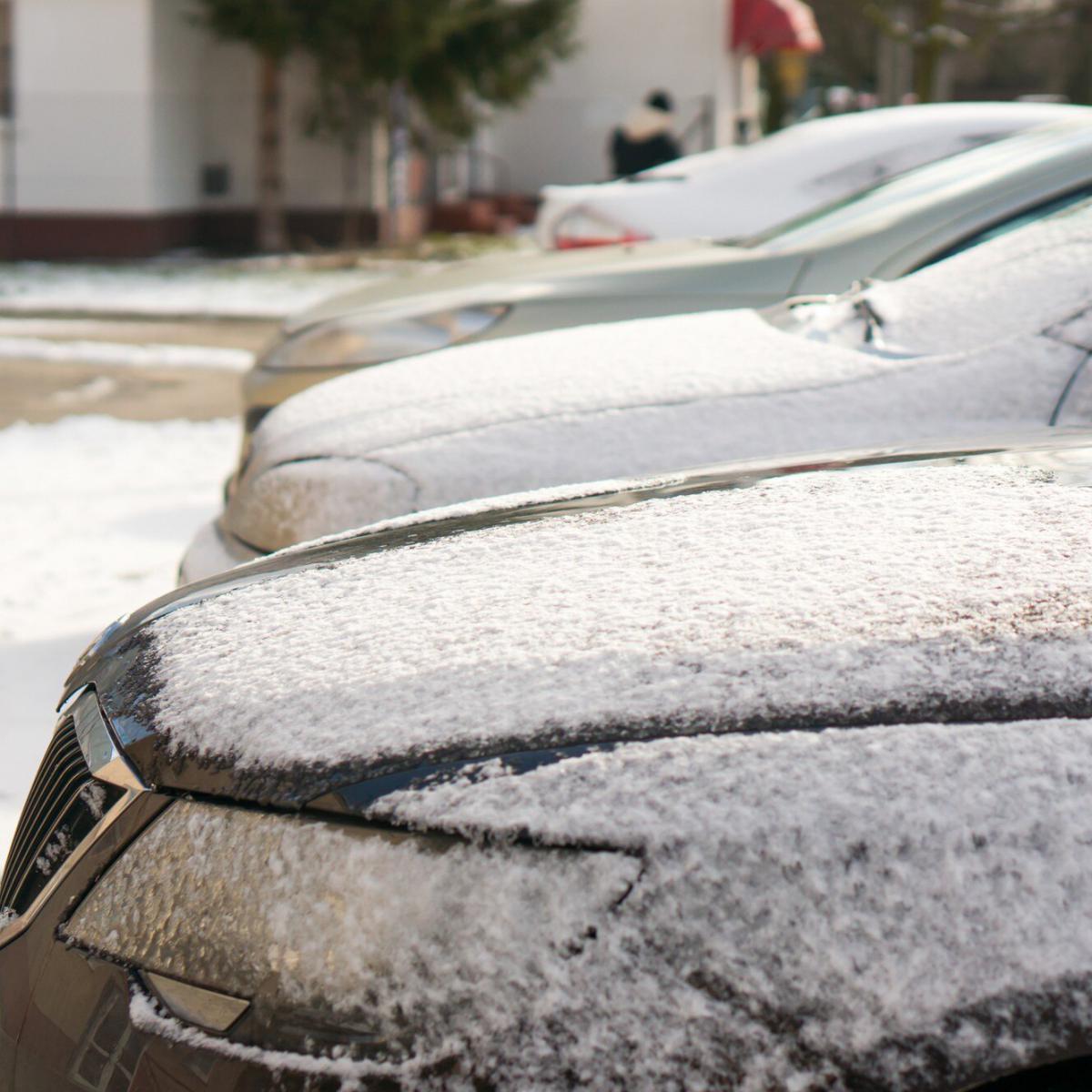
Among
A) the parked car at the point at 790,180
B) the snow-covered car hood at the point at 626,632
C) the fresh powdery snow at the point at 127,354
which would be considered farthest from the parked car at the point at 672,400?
the fresh powdery snow at the point at 127,354

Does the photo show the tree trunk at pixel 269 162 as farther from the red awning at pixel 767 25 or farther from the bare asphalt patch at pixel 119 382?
the red awning at pixel 767 25

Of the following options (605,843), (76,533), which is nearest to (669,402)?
(605,843)

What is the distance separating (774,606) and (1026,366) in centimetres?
162

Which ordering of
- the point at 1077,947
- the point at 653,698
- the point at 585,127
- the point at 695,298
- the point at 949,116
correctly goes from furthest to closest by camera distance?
the point at 585,127, the point at 949,116, the point at 695,298, the point at 653,698, the point at 1077,947

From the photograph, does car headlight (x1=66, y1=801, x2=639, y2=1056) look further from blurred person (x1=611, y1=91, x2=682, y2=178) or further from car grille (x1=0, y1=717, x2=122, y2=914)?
blurred person (x1=611, y1=91, x2=682, y2=178)

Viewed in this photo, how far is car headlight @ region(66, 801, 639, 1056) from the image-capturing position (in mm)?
1210

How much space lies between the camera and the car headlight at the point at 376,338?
4496 mm

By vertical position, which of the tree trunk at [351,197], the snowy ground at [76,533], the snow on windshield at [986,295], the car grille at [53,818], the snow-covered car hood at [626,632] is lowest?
the snowy ground at [76,533]

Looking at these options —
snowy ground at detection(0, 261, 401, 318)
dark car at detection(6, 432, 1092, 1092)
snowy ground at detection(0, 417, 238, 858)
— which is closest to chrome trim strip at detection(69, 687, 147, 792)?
dark car at detection(6, 432, 1092, 1092)

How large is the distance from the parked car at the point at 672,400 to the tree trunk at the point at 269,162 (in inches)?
562

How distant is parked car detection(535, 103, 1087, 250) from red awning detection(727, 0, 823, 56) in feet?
47.8

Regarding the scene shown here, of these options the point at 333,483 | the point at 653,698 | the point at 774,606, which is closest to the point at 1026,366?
the point at 333,483

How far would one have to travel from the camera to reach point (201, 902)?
4.41 ft

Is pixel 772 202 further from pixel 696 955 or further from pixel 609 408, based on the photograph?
pixel 696 955
